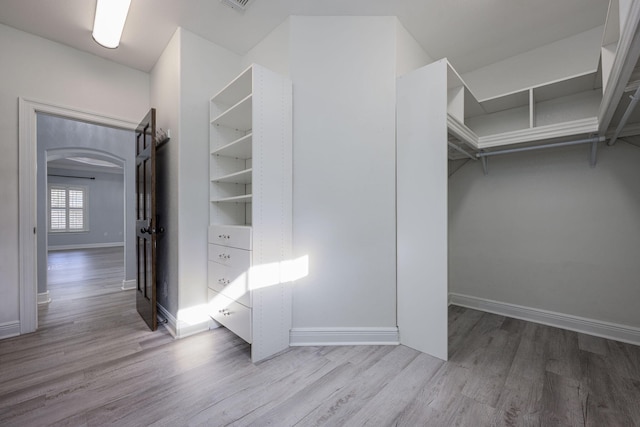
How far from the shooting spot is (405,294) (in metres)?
2.22

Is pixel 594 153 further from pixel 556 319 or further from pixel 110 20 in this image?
pixel 110 20

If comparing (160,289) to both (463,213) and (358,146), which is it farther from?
(463,213)

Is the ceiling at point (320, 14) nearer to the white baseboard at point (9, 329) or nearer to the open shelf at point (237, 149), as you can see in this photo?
the open shelf at point (237, 149)

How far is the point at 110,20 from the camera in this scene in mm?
2158

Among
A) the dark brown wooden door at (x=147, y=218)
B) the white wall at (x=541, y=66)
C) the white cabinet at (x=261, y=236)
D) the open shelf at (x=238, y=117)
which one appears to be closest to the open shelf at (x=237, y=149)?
the white cabinet at (x=261, y=236)

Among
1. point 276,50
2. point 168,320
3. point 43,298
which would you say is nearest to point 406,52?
point 276,50

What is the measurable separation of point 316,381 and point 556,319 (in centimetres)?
251

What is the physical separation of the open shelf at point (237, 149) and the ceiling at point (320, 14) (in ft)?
Result: 3.49

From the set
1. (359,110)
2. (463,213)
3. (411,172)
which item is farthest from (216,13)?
(463,213)

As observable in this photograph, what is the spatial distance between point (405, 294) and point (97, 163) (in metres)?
9.88

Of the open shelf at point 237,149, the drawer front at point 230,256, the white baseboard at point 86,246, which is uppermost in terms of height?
the open shelf at point 237,149

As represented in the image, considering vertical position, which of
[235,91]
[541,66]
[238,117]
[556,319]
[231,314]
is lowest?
[556,319]

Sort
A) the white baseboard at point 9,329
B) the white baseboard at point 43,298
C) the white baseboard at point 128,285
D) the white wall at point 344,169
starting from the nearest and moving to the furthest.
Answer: the white wall at point 344,169
the white baseboard at point 9,329
the white baseboard at point 43,298
the white baseboard at point 128,285

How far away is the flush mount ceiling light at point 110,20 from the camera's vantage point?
2039 millimetres
